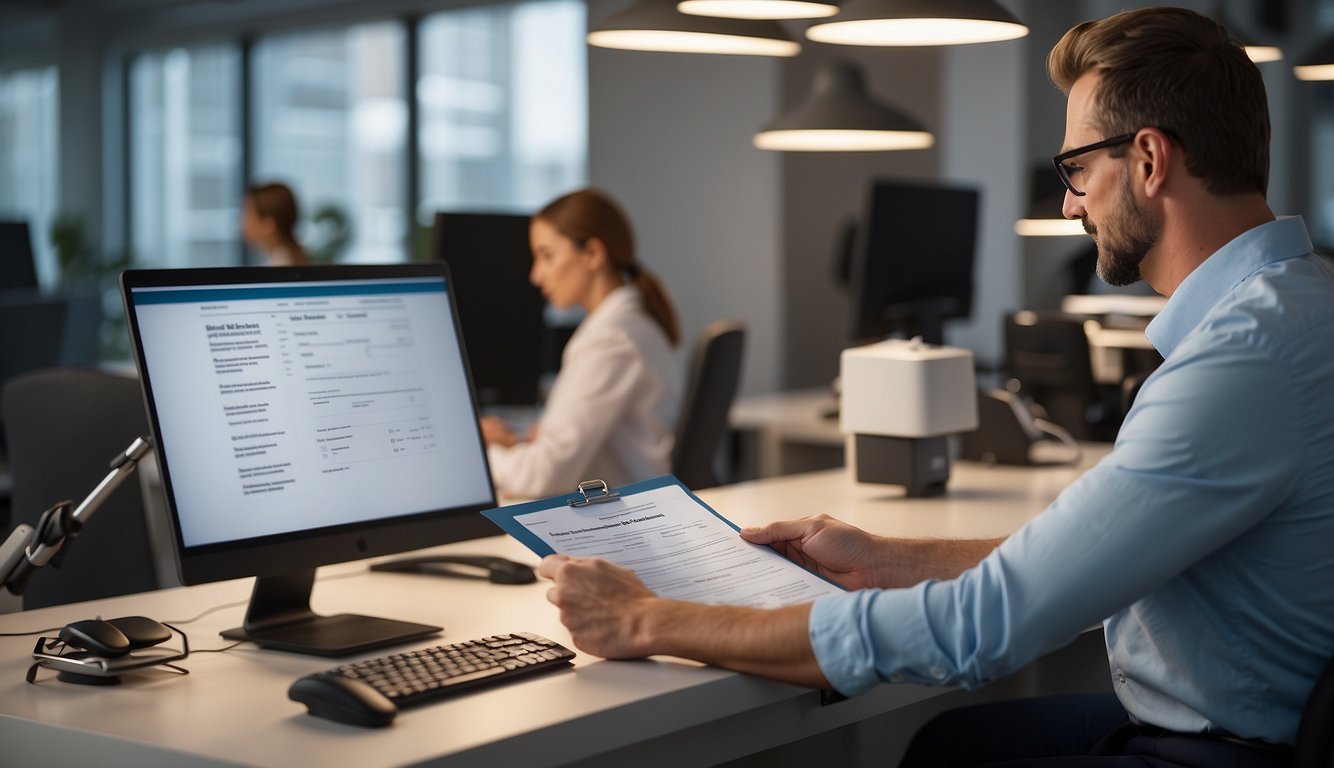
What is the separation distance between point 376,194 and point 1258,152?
8649 millimetres

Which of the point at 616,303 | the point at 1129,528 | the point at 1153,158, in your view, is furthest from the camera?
the point at 616,303

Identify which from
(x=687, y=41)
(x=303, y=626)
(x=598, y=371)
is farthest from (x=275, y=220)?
(x=303, y=626)

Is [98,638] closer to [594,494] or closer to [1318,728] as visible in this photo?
[594,494]

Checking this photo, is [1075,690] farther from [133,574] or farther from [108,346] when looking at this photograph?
[108,346]

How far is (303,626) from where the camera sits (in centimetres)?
169

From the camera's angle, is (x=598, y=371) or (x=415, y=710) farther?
(x=598, y=371)

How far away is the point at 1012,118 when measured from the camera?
21.2ft

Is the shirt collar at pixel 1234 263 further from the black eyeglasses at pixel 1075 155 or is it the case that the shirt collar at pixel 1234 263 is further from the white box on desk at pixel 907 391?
the white box on desk at pixel 907 391

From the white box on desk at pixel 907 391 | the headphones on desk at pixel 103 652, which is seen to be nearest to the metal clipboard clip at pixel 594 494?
the headphones on desk at pixel 103 652

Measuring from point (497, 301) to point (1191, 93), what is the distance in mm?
2500

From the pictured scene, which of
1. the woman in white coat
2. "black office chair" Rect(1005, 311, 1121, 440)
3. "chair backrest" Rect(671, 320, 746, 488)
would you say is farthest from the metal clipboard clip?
"black office chair" Rect(1005, 311, 1121, 440)

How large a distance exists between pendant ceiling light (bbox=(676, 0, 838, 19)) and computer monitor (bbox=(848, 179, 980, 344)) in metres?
1.55

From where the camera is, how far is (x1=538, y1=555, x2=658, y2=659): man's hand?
147 cm

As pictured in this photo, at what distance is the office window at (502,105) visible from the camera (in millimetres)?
8648
